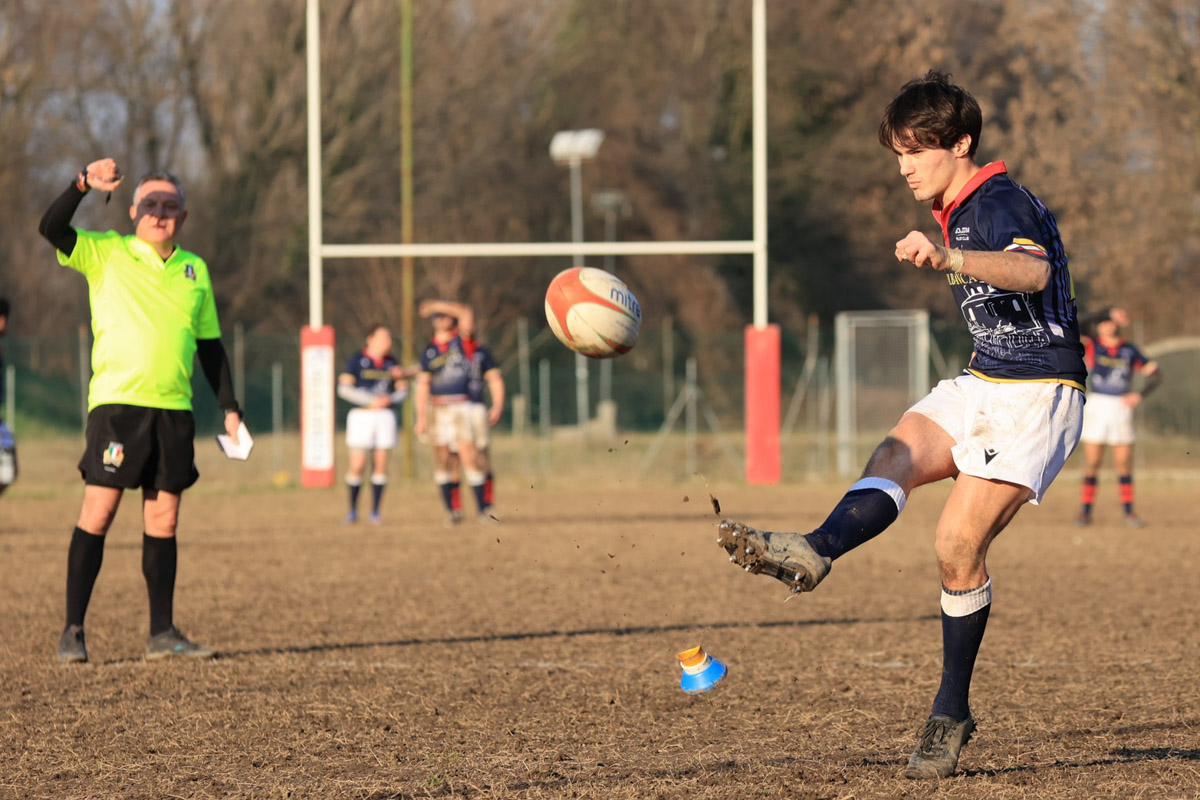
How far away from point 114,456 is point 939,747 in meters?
3.90

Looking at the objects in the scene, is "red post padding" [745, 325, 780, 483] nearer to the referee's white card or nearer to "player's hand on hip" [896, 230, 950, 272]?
the referee's white card

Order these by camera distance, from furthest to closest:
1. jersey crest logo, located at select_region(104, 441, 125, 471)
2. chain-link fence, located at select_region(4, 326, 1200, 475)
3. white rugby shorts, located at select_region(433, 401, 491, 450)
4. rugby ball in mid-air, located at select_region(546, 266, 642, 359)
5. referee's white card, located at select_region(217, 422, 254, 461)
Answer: chain-link fence, located at select_region(4, 326, 1200, 475) → white rugby shorts, located at select_region(433, 401, 491, 450) → referee's white card, located at select_region(217, 422, 254, 461) → jersey crest logo, located at select_region(104, 441, 125, 471) → rugby ball in mid-air, located at select_region(546, 266, 642, 359)

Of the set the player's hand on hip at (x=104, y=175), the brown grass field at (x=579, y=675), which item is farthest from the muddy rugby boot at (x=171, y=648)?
the player's hand on hip at (x=104, y=175)

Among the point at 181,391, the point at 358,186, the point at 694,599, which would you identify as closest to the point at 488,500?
the point at 694,599

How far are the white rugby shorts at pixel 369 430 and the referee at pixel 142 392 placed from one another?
8406 mm

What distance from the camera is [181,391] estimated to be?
22.5 feet

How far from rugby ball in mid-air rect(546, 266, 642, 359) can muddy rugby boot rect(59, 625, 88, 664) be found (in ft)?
8.78

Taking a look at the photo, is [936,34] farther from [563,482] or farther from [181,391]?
[181,391]

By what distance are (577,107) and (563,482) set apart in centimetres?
1958

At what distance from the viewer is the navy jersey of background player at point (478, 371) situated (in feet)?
49.0

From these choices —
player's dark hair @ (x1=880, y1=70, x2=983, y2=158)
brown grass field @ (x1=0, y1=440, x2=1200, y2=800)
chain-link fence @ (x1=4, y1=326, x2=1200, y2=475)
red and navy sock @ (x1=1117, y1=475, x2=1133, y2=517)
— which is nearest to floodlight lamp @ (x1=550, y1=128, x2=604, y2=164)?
chain-link fence @ (x1=4, y1=326, x2=1200, y2=475)

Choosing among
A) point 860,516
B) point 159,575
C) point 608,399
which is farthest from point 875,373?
point 860,516

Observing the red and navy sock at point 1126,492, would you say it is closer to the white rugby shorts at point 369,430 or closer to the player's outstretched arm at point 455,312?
the player's outstretched arm at point 455,312

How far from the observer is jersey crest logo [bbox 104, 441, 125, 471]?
6621 mm
